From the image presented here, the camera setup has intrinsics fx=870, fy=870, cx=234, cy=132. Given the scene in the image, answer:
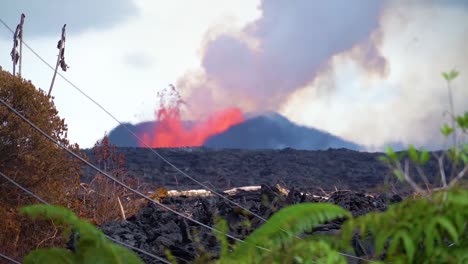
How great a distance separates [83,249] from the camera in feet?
20.4

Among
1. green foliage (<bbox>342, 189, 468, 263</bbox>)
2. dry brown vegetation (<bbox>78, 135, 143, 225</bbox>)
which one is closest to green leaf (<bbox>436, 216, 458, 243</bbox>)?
green foliage (<bbox>342, 189, 468, 263</bbox>)

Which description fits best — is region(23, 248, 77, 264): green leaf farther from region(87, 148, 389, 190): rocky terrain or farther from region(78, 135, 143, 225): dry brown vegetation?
region(87, 148, 389, 190): rocky terrain

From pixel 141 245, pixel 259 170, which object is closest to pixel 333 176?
pixel 259 170

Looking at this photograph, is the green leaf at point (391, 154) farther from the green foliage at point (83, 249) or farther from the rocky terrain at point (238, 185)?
the rocky terrain at point (238, 185)

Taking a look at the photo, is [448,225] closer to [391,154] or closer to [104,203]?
[391,154]

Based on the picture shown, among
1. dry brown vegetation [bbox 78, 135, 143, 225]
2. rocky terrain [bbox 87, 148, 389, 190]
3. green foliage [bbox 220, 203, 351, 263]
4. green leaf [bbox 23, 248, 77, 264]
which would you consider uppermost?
rocky terrain [bbox 87, 148, 389, 190]

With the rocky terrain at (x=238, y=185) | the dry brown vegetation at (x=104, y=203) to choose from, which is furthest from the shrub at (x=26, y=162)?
the dry brown vegetation at (x=104, y=203)

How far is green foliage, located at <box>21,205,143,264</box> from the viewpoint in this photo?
568cm

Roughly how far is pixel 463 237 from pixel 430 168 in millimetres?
31715

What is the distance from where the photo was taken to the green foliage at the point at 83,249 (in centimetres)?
568

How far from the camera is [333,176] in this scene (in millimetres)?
32219

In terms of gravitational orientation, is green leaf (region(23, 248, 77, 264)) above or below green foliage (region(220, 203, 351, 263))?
below

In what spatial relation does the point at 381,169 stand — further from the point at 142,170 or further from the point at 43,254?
the point at 43,254

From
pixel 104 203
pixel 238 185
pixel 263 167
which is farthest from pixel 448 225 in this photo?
pixel 263 167
